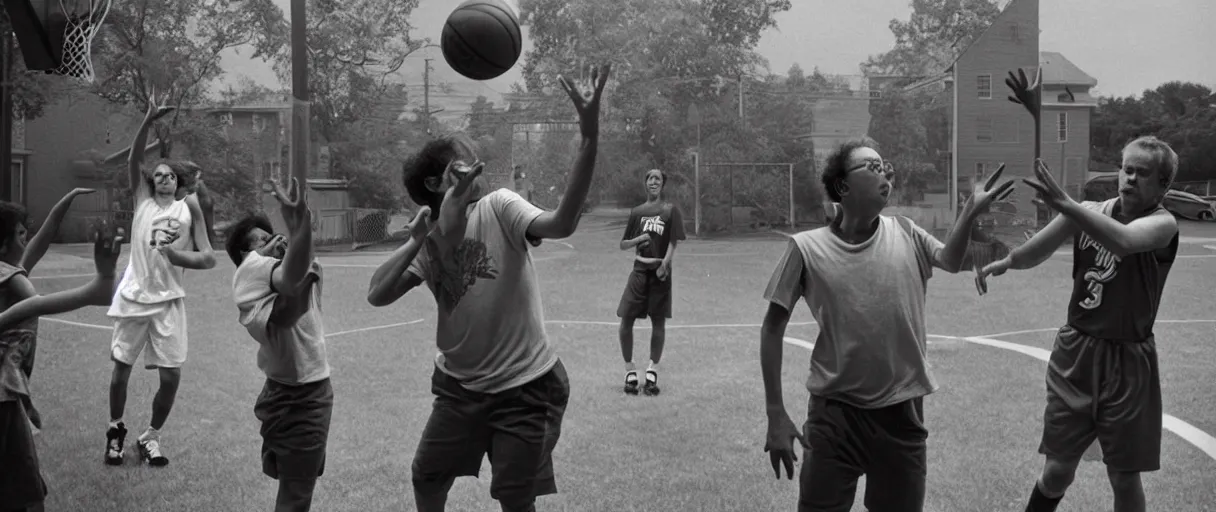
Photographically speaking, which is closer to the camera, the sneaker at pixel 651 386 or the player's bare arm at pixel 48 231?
the player's bare arm at pixel 48 231

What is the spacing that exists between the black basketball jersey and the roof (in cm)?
1330

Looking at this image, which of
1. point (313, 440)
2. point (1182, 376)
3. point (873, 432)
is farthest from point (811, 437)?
point (1182, 376)

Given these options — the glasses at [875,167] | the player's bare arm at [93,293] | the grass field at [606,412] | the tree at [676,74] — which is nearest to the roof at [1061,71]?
the grass field at [606,412]

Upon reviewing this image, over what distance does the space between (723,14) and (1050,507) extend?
21011mm

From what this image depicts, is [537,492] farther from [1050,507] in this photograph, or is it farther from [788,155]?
[788,155]

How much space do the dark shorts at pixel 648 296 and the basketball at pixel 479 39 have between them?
4.09m

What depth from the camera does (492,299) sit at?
11.9ft

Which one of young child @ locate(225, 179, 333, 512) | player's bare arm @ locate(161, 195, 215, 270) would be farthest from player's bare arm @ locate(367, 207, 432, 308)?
player's bare arm @ locate(161, 195, 215, 270)

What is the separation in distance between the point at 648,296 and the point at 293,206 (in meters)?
5.18

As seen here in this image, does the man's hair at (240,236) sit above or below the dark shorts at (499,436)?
above

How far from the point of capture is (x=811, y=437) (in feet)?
11.5

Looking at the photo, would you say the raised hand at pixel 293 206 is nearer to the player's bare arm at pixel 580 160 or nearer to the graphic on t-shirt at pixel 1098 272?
the player's bare arm at pixel 580 160

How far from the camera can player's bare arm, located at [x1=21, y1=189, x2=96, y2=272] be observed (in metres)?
3.63

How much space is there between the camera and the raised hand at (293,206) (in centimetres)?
332
